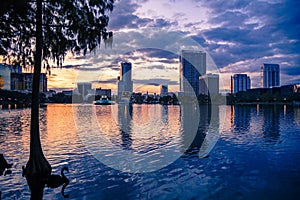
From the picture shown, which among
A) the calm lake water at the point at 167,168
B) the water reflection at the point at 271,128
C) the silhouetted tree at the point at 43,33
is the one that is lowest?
the calm lake water at the point at 167,168

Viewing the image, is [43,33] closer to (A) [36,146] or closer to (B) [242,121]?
(A) [36,146]

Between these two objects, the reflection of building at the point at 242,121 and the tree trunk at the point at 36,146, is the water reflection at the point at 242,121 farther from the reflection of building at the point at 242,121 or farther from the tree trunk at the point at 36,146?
the tree trunk at the point at 36,146

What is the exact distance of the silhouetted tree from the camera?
10883mm

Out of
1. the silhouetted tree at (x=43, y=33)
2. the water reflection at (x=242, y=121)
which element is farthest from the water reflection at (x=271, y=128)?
the silhouetted tree at (x=43, y=33)

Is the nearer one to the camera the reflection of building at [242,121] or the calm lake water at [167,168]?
the calm lake water at [167,168]

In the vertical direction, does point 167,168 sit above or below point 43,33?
below

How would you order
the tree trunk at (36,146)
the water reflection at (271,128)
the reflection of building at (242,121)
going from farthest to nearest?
the reflection of building at (242,121) → the water reflection at (271,128) → the tree trunk at (36,146)

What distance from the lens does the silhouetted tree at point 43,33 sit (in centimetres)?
1088

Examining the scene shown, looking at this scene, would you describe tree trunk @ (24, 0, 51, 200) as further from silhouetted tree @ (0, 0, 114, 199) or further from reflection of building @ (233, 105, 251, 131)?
reflection of building @ (233, 105, 251, 131)

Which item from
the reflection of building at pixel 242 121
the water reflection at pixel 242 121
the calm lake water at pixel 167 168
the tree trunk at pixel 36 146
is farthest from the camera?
the reflection of building at pixel 242 121

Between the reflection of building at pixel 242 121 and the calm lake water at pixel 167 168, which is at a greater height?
the reflection of building at pixel 242 121

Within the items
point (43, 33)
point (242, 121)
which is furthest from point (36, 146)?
point (242, 121)

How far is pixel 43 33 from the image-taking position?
11.8 m

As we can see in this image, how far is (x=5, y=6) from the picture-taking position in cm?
938
